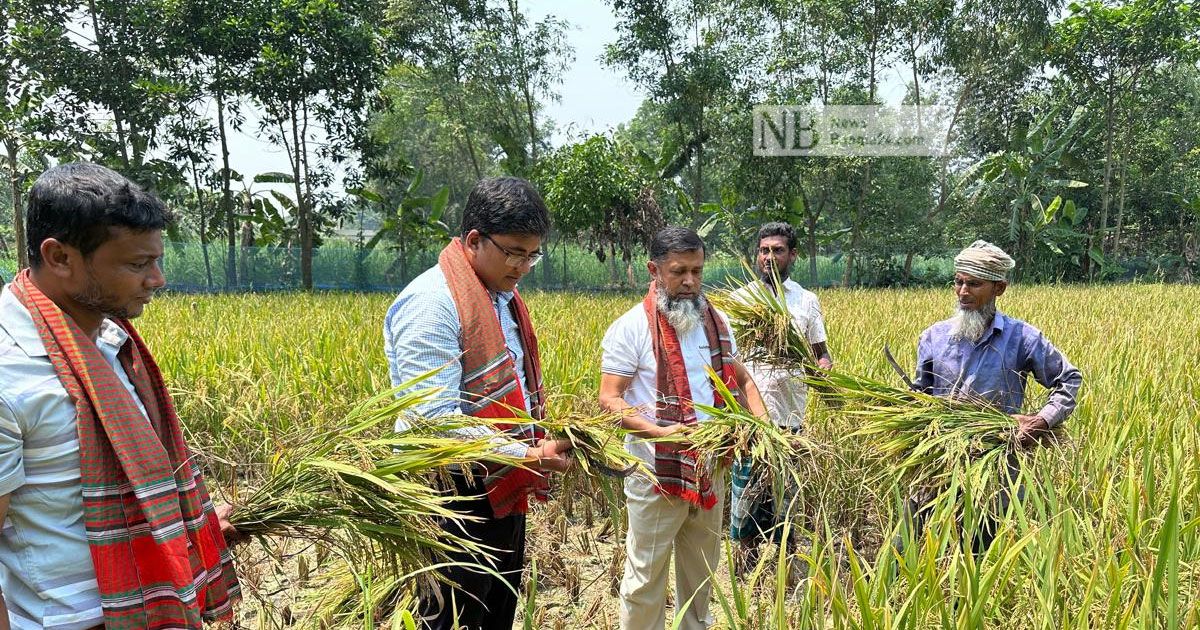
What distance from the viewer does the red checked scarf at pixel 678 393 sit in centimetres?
222

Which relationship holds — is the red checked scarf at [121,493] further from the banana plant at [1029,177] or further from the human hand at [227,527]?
the banana plant at [1029,177]

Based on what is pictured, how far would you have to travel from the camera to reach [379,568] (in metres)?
1.66

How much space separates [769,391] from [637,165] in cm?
1330

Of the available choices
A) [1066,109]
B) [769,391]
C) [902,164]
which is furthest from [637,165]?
[769,391]

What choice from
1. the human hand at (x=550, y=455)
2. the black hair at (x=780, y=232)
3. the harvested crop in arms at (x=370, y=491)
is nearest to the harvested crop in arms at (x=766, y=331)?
the black hair at (x=780, y=232)

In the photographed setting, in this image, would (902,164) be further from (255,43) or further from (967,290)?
(967,290)

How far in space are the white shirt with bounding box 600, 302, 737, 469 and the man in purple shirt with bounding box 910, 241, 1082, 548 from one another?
2.56 feet

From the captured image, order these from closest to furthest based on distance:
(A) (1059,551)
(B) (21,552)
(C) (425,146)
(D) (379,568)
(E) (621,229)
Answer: (B) (21,552) → (A) (1059,551) → (D) (379,568) → (E) (621,229) → (C) (425,146)

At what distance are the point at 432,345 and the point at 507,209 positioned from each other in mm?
341

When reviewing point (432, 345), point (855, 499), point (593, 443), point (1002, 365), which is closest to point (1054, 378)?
point (1002, 365)

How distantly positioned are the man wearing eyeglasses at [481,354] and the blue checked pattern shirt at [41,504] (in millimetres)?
690

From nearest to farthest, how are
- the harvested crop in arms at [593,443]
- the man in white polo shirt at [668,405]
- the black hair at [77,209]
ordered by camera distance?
the black hair at [77,209]
the harvested crop in arms at [593,443]
the man in white polo shirt at [668,405]

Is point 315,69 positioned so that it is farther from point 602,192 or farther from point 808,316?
point 808,316

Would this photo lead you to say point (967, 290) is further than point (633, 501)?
Yes
